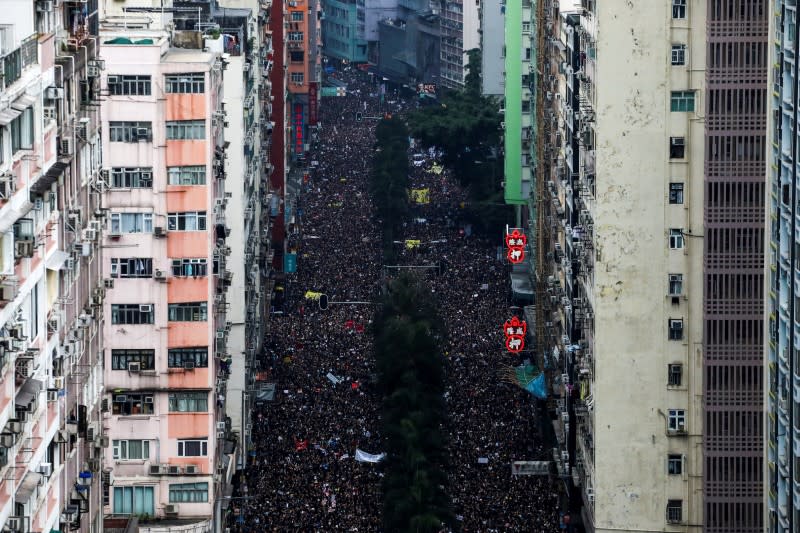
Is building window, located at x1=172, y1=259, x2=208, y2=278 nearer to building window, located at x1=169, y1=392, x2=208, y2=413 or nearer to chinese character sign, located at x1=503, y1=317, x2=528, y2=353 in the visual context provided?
building window, located at x1=169, y1=392, x2=208, y2=413

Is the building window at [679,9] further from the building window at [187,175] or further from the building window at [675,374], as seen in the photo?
the building window at [187,175]

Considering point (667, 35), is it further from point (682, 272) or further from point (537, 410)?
point (537, 410)

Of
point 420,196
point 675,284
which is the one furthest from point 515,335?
point 420,196

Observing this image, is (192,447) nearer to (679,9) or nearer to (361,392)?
(679,9)

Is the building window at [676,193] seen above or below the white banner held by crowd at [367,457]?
above

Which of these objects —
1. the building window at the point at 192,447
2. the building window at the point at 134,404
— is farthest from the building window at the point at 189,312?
the building window at the point at 192,447

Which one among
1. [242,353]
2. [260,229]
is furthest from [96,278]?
[260,229]
